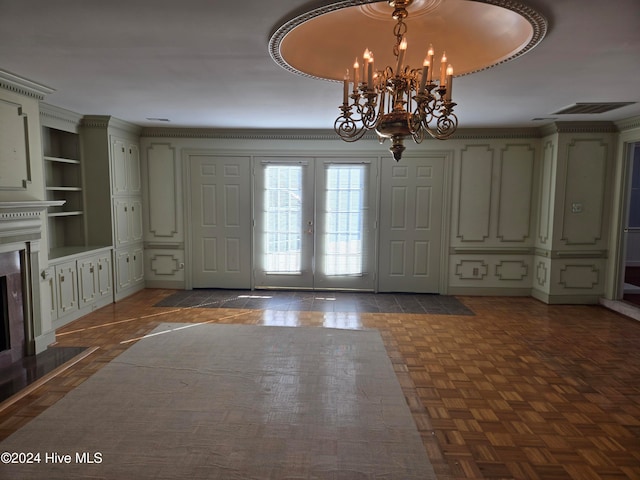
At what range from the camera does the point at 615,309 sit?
407 centimetres

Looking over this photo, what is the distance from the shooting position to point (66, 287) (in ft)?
11.4

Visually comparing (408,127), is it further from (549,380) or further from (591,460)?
(549,380)

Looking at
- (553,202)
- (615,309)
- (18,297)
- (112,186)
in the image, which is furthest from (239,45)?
(615,309)

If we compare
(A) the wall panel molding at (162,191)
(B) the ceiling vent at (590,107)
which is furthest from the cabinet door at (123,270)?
(B) the ceiling vent at (590,107)

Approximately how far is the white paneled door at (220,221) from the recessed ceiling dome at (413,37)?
2410 mm

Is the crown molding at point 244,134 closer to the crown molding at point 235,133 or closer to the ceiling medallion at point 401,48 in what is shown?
the crown molding at point 235,133

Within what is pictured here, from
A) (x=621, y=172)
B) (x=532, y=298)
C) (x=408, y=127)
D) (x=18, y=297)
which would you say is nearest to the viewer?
(x=408, y=127)

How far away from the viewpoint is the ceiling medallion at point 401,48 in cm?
168

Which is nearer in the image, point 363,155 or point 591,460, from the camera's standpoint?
point 591,460

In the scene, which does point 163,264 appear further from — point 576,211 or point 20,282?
point 576,211

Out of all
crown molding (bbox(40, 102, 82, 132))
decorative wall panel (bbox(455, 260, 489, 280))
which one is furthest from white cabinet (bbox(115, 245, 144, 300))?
decorative wall panel (bbox(455, 260, 489, 280))

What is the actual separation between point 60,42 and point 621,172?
470cm

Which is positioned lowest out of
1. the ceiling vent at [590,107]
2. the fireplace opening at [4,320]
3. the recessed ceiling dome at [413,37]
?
the fireplace opening at [4,320]

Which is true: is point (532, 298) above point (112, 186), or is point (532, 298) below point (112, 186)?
below
